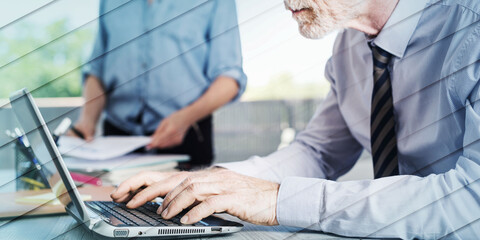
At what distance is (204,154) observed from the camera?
1407 mm

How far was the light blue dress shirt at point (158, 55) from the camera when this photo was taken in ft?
4.43

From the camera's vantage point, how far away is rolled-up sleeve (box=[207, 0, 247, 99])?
133 cm

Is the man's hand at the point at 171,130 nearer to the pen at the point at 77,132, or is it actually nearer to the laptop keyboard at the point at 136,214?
the pen at the point at 77,132

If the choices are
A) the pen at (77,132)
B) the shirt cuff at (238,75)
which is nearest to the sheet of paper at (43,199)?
the pen at (77,132)

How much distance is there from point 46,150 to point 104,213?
0.46 ft

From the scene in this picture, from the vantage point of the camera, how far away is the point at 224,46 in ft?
4.39

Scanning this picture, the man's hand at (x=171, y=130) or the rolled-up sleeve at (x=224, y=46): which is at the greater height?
the rolled-up sleeve at (x=224, y=46)

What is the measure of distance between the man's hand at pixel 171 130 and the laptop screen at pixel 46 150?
56cm

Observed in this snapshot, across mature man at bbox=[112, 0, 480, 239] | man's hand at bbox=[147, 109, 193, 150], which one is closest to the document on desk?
man's hand at bbox=[147, 109, 193, 150]

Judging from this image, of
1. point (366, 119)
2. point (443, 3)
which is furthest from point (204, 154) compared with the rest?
point (443, 3)

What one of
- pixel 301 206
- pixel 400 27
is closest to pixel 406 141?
pixel 400 27

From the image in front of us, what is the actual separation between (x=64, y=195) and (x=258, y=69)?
14.6 inches

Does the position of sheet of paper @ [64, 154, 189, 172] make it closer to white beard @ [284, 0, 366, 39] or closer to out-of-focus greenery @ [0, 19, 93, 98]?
out-of-focus greenery @ [0, 19, 93, 98]

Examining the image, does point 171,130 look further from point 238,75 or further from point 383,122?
point 383,122
